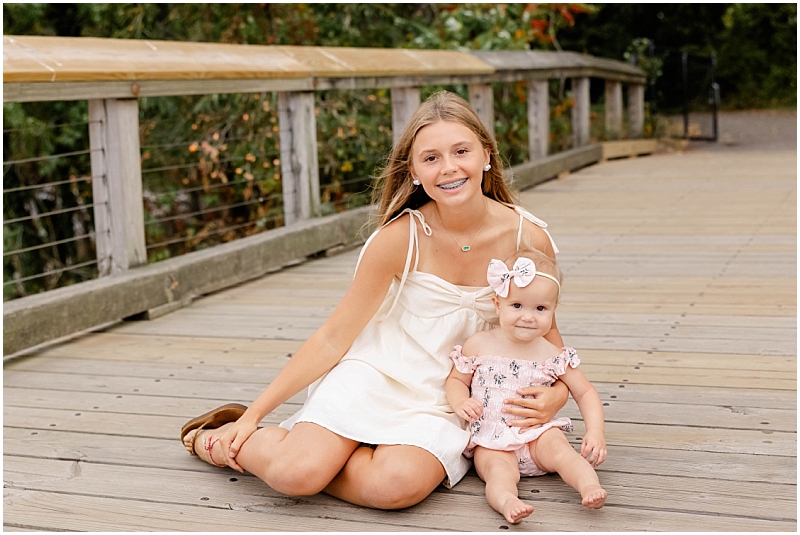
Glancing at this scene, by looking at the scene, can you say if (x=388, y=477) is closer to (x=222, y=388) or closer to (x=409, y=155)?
(x=409, y=155)

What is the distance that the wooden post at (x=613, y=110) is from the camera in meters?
10.9

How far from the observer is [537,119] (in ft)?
27.5

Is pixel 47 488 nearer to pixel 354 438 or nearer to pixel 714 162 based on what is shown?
pixel 354 438

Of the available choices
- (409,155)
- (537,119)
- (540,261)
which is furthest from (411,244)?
(537,119)

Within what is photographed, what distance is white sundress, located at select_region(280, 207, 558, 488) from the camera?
2236mm

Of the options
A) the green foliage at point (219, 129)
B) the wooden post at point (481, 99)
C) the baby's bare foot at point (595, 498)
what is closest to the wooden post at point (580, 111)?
the green foliage at point (219, 129)

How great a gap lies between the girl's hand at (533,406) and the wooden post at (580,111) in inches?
292

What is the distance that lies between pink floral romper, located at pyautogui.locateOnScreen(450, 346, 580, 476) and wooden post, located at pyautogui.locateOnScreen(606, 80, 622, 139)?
29.1 feet

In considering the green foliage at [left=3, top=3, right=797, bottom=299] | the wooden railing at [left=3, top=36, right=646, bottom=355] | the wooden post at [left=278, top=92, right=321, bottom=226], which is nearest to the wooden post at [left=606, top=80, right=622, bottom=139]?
the green foliage at [left=3, top=3, right=797, bottom=299]

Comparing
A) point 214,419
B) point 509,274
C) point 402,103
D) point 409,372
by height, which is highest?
point 402,103

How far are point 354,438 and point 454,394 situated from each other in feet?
0.86

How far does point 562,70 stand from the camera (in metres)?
8.68

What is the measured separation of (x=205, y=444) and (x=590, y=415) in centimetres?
90

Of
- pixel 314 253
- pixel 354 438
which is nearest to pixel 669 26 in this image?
pixel 314 253
